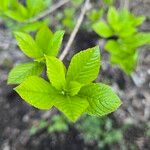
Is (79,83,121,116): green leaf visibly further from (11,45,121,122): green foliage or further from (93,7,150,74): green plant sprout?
(93,7,150,74): green plant sprout

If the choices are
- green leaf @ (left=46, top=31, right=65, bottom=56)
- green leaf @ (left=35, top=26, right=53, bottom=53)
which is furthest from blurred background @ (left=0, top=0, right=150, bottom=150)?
green leaf @ (left=46, top=31, right=65, bottom=56)

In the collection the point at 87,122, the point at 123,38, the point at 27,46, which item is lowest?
the point at 87,122

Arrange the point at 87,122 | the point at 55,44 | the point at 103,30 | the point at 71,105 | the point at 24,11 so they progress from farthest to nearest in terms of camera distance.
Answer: the point at 87,122 < the point at 103,30 < the point at 24,11 < the point at 55,44 < the point at 71,105

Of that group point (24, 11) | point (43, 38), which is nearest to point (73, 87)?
point (43, 38)

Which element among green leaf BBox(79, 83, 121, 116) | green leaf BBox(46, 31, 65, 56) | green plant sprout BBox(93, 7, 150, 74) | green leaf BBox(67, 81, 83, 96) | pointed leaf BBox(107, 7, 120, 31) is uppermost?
green leaf BBox(46, 31, 65, 56)

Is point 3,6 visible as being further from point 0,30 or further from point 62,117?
point 0,30

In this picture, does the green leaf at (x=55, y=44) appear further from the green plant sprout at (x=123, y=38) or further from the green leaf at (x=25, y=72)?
the green plant sprout at (x=123, y=38)

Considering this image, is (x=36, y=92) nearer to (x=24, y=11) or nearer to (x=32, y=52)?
(x=32, y=52)
